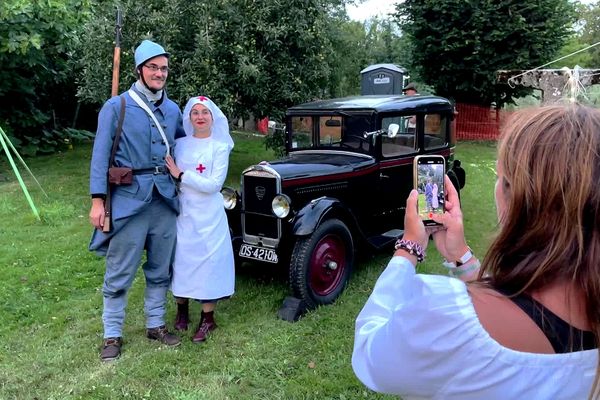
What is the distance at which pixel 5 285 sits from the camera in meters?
5.02

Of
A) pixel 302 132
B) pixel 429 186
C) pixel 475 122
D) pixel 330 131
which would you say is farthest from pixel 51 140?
pixel 429 186

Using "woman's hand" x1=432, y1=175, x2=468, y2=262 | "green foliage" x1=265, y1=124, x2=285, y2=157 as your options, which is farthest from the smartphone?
"green foliage" x1=265, y1=124, x2=285, y2=157

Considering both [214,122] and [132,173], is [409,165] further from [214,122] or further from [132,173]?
[132,173]

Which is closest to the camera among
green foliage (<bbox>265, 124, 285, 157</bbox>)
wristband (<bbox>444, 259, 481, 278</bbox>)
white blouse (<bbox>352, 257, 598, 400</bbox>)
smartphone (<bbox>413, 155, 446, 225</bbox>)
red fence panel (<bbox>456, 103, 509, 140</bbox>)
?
white blouse (<bbox>352, 257, 598, 400</bbox>)

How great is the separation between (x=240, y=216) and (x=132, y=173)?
144 cm

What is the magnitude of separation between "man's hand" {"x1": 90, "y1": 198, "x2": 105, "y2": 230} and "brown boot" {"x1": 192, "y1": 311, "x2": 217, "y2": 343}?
107cm

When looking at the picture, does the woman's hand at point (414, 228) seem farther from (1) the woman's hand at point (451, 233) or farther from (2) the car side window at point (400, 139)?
(2) the car side window at point (400, 139)

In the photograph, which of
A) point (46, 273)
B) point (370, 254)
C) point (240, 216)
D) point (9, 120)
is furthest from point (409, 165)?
point (9, 120)

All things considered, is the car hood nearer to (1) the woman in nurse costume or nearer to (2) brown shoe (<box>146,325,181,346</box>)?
(1) the woman in nurse costume

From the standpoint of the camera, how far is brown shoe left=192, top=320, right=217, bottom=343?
154 inches

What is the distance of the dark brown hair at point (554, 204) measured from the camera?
0.98 metres

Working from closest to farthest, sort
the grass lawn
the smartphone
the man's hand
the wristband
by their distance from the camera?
the wristband, the smartphone, the grass lawn, the man's hand

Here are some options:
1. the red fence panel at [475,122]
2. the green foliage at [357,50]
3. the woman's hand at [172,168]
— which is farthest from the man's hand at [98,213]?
the red fence panel at [475,122]

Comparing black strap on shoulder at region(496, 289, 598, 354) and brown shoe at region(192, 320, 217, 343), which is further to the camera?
brown shoe at region(192, 320, 217, 343)
